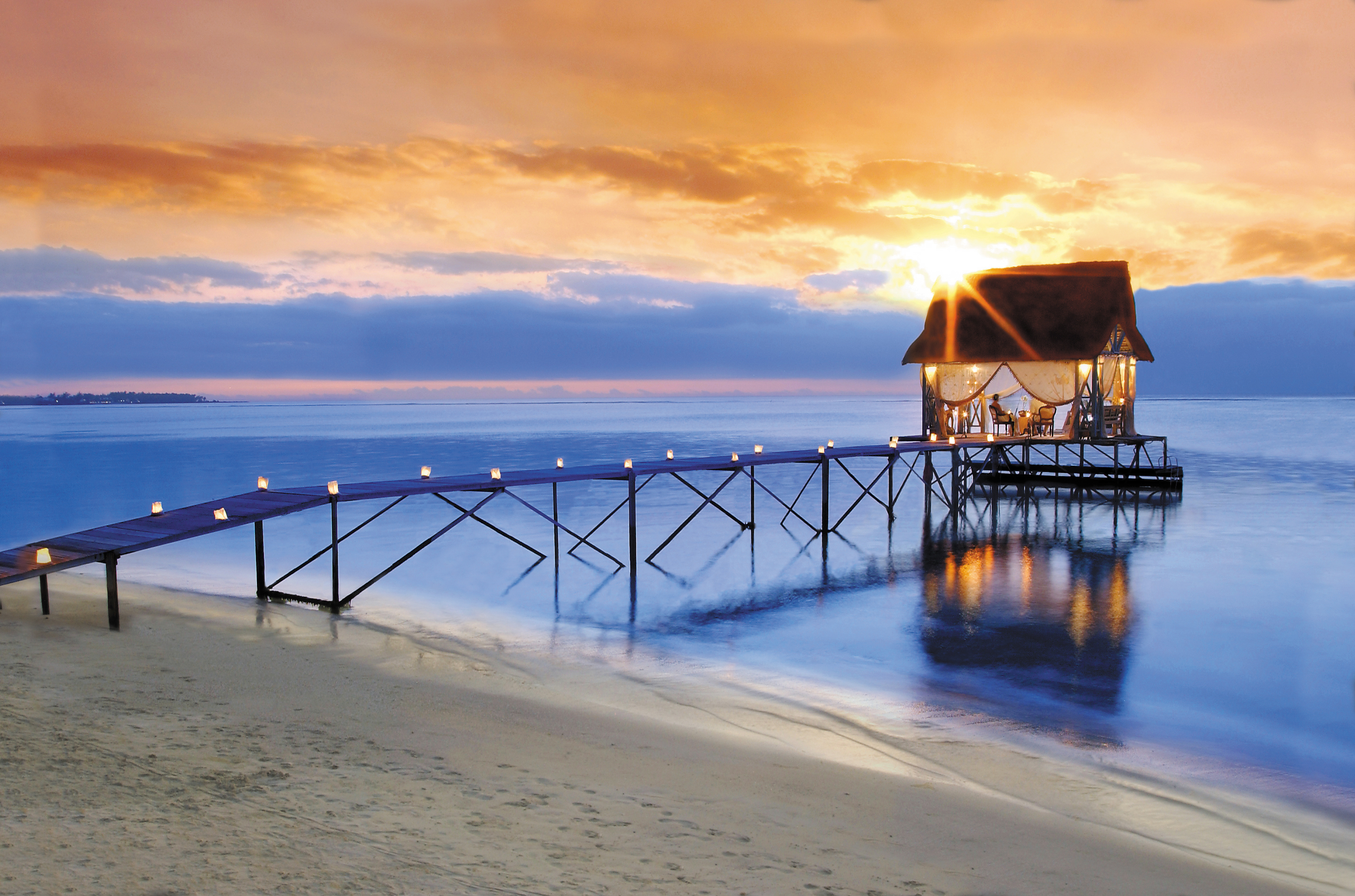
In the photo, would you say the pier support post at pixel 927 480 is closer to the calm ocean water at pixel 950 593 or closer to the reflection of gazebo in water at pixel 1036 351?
the calm ocean water at pixel 950 593

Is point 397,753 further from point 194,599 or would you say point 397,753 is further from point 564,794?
point 194,599

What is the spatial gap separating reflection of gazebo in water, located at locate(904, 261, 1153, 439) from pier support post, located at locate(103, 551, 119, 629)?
2237 centimetres

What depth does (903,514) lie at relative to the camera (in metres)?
24.4

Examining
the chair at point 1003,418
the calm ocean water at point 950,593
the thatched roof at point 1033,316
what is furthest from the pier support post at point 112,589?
the chair at point 1003,418

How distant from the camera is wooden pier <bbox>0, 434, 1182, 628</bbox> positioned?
988 cm

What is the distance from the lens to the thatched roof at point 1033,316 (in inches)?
1022

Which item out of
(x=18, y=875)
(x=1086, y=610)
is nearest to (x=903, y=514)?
(x=1086, y=610)

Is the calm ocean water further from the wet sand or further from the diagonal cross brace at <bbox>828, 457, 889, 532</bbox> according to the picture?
the wet sand

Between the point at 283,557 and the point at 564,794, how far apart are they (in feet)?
44.4

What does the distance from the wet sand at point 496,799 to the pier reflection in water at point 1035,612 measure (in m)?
1.91

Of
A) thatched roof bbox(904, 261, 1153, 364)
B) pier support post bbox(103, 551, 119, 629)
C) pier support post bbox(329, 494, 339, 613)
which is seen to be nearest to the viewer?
pier support post bbox(103, 551, 119, 629)

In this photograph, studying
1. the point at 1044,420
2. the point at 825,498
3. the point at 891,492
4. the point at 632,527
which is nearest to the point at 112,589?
the point at 632,527

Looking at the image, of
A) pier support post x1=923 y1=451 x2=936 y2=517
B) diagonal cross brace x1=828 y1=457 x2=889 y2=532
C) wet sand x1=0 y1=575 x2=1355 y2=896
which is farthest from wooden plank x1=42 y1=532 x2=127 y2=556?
pier support post x1=923 y1=451 x2=936 y2=517

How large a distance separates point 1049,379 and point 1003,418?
172cm
